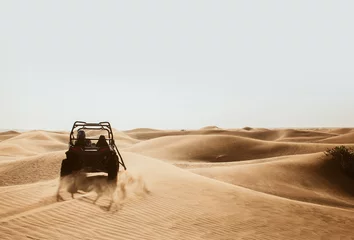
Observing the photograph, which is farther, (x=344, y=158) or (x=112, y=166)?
(x=344, y=158)

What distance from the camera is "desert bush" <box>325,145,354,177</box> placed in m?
16.7

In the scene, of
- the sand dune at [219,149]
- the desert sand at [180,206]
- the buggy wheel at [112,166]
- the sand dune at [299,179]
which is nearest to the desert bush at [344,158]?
the sand dune at [299,179]

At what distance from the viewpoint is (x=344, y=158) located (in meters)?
17.2


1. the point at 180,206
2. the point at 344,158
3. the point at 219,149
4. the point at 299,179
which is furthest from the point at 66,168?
the point at 219,149

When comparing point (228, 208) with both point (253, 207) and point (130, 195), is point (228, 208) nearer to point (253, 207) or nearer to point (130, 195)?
point (253, 207)

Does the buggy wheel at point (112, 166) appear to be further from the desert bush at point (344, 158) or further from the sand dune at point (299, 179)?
the desert bush at point (344, 158)

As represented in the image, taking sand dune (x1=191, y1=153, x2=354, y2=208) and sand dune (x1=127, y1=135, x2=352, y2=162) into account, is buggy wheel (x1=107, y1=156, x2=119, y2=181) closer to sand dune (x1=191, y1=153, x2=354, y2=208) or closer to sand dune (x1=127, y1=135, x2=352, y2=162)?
sand dune (x1=191, y1=153, x2=354, y2=208)

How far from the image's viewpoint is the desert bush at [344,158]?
1667 cm

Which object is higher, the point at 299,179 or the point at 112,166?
the point at 112,166

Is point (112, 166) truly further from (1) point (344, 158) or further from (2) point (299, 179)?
(1) point (344, 158)

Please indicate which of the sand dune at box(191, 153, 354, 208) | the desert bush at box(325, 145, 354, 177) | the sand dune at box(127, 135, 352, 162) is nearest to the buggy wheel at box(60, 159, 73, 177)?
the sand dune at box(191, 153, 354, 208)

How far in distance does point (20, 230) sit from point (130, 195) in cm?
340

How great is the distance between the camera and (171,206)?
301 inches

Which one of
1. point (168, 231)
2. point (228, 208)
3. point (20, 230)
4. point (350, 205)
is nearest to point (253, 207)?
point (228, 208)
